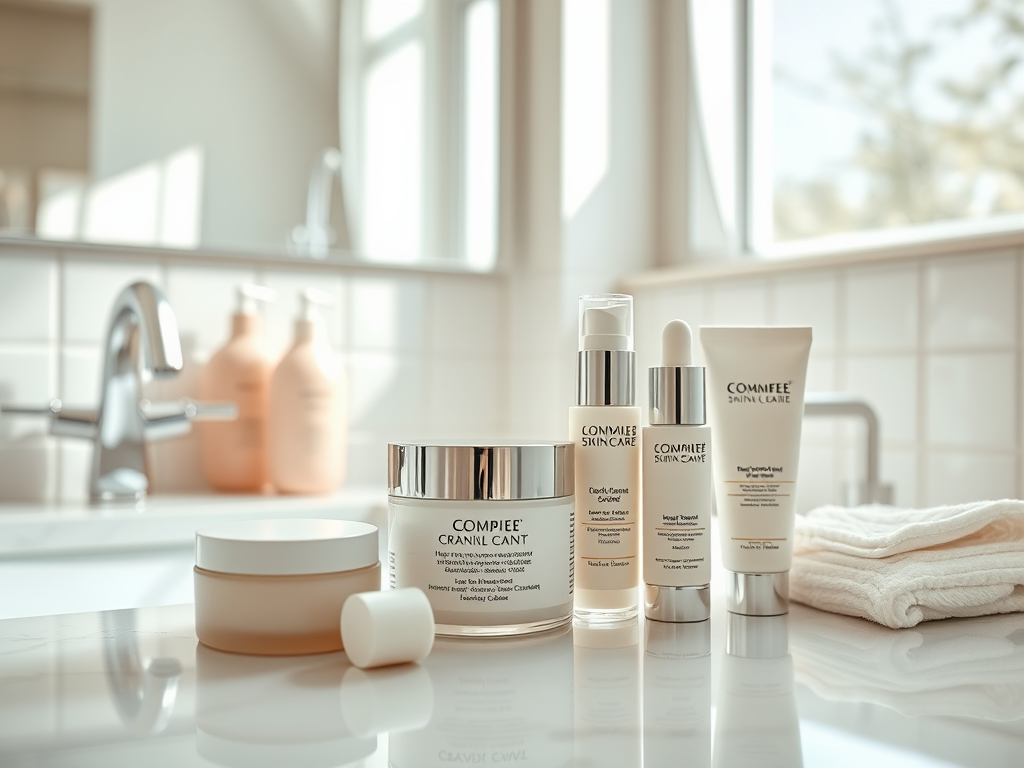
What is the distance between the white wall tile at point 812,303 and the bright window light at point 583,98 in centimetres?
35

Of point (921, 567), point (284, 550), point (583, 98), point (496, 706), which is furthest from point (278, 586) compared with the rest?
point (583, 98)

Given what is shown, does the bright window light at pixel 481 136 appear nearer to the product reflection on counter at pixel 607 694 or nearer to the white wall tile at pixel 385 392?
the white wall tile at pixel 385 392

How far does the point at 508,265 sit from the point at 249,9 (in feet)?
1.64

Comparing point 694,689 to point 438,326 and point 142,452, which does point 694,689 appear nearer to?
point 142,452

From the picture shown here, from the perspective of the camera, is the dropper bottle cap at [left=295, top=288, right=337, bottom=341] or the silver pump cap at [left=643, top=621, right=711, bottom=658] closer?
the silver pump cap at [left=643, top=621, right=711, bottom=658]

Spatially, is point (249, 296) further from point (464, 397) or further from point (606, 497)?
point (606, 497)

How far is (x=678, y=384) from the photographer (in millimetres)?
560

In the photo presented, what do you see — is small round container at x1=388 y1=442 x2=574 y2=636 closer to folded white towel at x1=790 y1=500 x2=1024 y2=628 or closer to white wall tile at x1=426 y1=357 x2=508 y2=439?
folded white towel at x1=790 y1=500 x2=1024 y2=628

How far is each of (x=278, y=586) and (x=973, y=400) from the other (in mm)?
788

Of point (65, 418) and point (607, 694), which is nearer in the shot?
point (607, 694)

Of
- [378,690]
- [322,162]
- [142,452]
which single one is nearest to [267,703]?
[378,690]

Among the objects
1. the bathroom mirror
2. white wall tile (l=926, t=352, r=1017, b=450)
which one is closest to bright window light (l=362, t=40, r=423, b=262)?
the bathroom mirror

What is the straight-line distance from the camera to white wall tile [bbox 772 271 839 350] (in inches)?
45.9

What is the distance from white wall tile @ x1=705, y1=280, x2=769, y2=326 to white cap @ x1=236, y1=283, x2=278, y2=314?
0.57 meters
